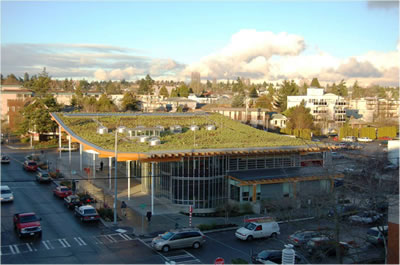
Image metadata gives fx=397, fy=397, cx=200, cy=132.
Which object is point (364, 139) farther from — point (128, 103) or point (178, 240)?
Result: point (178, 240)

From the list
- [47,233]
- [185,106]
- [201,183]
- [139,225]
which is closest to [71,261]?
[47,233]

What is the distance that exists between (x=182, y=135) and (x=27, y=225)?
17.0 meters

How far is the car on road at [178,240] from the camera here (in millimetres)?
20500

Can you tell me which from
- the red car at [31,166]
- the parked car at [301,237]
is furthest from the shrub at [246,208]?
the red car at [31,166]

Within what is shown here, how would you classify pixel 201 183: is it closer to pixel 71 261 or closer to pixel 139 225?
pixel 139 225

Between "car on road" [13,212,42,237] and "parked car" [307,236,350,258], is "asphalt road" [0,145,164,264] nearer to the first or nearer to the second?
"car on road" [13,212,42,237]

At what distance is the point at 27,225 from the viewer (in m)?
22.1

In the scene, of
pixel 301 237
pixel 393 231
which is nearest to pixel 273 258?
pixel 301 237

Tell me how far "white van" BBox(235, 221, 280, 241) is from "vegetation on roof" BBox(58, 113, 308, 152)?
336 inches

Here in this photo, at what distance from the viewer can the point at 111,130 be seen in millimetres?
36406

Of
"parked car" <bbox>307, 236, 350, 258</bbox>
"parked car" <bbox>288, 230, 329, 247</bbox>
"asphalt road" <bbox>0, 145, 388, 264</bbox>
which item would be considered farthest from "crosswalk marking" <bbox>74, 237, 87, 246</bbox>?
"parked car" <bbox>307, 236, 350, 258</bbox>

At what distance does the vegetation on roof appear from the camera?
101 feet

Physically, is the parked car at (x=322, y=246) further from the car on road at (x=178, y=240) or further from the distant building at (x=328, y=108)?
the distant building at (x=328, y=108)


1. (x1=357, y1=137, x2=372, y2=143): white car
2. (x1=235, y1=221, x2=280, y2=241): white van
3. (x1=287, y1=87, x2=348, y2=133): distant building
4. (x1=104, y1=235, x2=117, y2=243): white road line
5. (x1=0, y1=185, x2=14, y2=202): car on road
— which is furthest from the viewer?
(x1=287, y1=87, x2=348, y2=133): distant building
